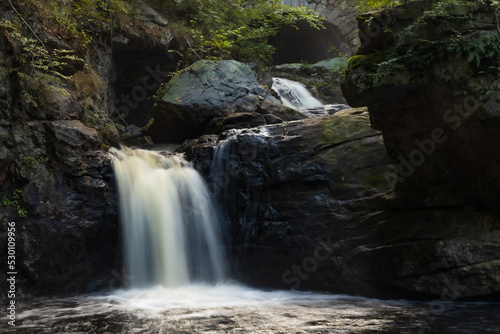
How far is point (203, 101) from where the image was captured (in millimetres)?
10508

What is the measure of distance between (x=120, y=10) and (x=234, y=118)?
472 cm

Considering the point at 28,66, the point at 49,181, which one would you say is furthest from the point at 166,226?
the point at 28,66

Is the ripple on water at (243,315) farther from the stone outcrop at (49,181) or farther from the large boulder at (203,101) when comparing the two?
the large boulder at (203,101)

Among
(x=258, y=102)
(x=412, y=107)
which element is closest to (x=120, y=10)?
(x=258, y=102)

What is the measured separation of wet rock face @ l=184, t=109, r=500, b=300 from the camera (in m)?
5.42

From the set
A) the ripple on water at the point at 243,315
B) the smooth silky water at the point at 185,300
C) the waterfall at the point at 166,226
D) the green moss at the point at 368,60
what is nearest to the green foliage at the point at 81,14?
the smooth silky water at the point at 185,300

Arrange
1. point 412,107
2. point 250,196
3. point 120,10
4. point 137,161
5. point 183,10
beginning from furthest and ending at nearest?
1. point 183,10
2. point 120,10
3. point 137,161
4. point 250,196
5. point 412,107

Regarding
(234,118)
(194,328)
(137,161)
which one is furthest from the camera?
(234,118)

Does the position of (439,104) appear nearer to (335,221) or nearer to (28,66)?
(335,221)

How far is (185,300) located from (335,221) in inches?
108

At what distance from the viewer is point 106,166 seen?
741 cm

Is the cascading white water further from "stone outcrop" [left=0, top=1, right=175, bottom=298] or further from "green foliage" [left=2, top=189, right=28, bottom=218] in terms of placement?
"green foliage" [left=2, top=189, right=28, bottom=218]

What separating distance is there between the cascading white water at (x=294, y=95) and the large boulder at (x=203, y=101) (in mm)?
3657

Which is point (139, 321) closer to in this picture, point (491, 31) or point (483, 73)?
point (483, 73)
